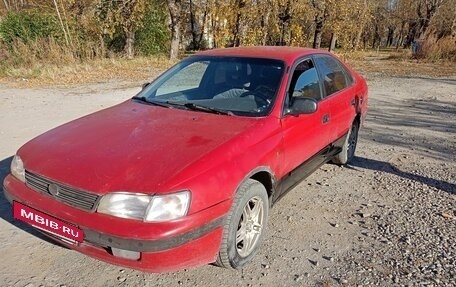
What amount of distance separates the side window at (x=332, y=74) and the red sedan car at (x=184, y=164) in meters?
0.14

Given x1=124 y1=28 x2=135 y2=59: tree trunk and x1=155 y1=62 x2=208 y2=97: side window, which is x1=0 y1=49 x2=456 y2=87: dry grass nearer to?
x1=124 y1=28 x2=135 y2=59: tree trunk

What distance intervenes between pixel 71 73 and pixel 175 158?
1257 centimetres

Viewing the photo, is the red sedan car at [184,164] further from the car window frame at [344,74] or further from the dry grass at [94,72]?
the dry grass at [94,72]

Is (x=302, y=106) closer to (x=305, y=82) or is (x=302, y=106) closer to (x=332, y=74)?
(x=305, y=82)

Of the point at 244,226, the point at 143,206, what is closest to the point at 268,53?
the point at 244,226

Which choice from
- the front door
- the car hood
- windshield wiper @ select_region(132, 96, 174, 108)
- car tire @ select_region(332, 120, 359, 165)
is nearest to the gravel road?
car tire @ select_region(332, 120, 359, 165)

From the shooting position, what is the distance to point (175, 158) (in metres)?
2.51

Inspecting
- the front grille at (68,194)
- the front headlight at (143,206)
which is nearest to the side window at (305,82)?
the front headlight at (143,206)

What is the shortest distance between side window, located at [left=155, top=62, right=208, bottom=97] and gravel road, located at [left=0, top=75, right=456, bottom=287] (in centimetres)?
162

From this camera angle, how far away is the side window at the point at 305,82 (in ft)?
11.7

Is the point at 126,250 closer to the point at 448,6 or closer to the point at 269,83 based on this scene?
the point at 269,83

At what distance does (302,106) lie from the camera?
3256 mm

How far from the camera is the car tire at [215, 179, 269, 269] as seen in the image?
2.61 m

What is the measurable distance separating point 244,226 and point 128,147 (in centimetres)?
109
